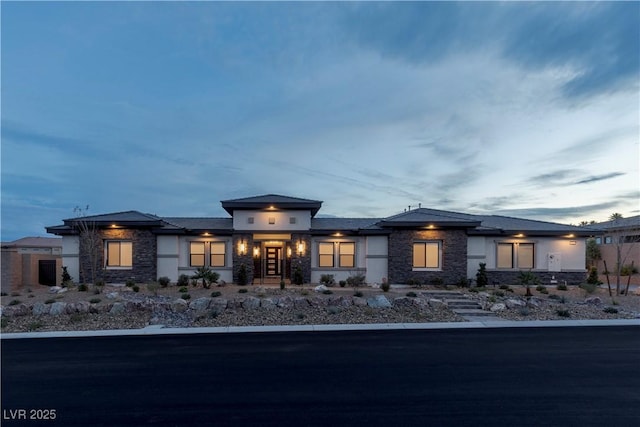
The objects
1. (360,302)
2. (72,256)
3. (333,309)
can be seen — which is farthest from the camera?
(72,256)

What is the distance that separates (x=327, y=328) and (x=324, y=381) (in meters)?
4.79

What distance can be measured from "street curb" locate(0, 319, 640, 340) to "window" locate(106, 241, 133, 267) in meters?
9.99

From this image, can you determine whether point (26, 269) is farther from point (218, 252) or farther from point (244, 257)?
point (244, 257)

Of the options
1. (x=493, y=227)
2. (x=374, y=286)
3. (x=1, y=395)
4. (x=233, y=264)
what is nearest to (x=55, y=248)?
(x=233, y=264)

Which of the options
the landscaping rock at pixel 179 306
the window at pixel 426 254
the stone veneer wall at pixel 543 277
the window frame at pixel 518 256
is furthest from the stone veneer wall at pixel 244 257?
the window frame at pixel 518 256

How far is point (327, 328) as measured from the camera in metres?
11.2

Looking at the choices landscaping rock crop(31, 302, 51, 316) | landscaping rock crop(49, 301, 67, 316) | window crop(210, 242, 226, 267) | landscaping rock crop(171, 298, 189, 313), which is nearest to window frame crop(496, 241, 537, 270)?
window crop(210, 242, 226, 267)

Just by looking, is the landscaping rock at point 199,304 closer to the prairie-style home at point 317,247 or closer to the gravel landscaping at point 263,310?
the gravel landscaping at point 263,310

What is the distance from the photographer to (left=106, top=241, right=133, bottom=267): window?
2020cm

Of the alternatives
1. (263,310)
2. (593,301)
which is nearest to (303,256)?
(263,310)

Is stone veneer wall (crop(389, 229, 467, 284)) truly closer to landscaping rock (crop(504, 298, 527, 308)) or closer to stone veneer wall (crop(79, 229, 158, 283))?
landscaping rock (crop(504, 298, 527, 308))

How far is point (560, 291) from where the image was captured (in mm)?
18406

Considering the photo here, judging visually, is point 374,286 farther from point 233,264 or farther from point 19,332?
point 19,332

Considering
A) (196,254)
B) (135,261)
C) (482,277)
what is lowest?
(482,277)
